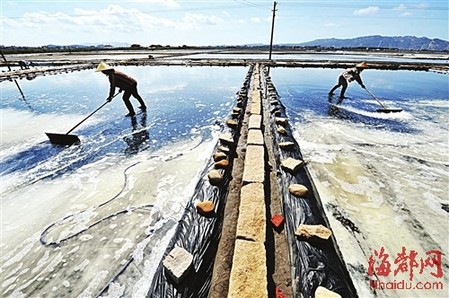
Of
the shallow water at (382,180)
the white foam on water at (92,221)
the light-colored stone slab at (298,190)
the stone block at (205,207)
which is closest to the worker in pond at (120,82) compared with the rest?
the white foam on water at (92,221)

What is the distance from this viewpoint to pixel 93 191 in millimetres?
3359

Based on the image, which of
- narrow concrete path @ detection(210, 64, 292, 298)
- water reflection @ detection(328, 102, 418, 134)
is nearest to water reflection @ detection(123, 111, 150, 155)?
narrow concrete path @ detection(210, 64, 292, 298)

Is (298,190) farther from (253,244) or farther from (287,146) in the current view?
(287,146)

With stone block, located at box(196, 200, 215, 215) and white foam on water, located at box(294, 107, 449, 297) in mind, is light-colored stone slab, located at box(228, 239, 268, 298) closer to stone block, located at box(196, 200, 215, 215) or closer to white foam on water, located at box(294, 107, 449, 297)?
stone block, located at box(196, 200, 215, 215)

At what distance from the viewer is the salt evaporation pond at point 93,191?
216cm

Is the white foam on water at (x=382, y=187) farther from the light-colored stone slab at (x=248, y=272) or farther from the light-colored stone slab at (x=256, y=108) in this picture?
the light-colored stone slab at (x=256, y=108)

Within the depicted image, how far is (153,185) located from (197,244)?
1.84 meters

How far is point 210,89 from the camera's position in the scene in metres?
10.5

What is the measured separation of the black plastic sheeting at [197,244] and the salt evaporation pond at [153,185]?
46 cm

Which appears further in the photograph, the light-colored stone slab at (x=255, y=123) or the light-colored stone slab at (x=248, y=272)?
the light-colored stone slab at (x=255, y=123)

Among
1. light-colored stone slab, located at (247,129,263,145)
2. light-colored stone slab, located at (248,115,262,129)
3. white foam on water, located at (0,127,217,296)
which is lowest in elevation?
white foam on water, located at (0,127,217,296)

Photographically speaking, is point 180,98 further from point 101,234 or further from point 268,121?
point 101,234

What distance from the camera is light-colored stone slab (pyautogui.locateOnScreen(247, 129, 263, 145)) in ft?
12.4

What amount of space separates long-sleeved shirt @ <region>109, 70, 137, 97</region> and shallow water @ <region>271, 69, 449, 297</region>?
189 inches
